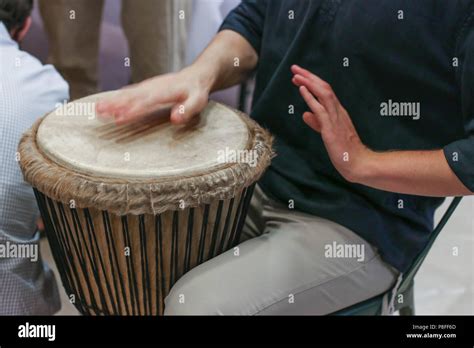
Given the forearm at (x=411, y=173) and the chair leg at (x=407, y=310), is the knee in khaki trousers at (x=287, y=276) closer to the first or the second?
the forearm at (x=411, y=173)

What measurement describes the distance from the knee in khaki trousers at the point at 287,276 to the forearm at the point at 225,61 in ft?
1.01

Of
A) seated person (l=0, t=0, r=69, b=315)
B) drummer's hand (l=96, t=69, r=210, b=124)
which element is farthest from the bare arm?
seated person (l=0, t=0, r=69, b=315)

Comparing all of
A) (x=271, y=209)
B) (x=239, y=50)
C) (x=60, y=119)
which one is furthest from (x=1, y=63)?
(x=271, y=209)

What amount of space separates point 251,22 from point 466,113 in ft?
1.64

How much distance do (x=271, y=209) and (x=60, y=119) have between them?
420mm

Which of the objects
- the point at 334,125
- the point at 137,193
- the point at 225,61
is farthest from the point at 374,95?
the point at 137,193

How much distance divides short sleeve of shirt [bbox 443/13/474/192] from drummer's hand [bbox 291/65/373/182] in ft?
0.45

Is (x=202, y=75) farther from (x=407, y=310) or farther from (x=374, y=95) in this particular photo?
(x=407, y=310)

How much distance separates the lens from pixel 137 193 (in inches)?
35.0

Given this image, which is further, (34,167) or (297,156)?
(297,156)

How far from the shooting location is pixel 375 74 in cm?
102

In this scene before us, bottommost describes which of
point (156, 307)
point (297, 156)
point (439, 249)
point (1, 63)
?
point (439, 249)

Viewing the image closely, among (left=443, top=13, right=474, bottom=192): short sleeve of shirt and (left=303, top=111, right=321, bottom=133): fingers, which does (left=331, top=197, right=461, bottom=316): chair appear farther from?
(left=303, top=111, right=321, bottom=133): fingers
